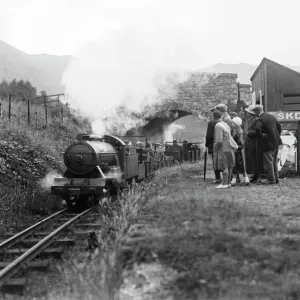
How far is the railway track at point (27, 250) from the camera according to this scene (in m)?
5.10

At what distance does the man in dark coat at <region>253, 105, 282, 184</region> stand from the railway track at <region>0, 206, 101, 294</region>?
12.6 feet

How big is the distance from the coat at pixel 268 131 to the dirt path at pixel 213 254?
3732 millimetres

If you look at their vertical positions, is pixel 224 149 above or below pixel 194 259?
above

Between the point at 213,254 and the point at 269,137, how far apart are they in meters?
6.11

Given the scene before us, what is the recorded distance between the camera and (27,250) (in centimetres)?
635

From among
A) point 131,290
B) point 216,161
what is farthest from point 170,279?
point 216,161

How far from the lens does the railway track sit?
16.7ft

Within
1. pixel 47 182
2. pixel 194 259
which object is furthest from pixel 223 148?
pixel 194 259

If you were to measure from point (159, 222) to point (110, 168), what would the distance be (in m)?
5.77

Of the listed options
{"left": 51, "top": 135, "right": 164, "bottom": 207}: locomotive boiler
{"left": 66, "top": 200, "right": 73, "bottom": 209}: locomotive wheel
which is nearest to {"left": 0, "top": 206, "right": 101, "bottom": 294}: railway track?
{"left": 51, "top": 135, "right": 164, "bottom": 207}: locomotive boiler

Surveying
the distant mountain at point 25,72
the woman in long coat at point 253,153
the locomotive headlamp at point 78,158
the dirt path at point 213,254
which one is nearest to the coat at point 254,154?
the woman in long coat at point 253,153

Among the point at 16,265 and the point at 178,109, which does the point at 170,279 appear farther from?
the point at 178,109

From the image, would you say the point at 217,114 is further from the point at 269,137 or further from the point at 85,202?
the point at 85,202

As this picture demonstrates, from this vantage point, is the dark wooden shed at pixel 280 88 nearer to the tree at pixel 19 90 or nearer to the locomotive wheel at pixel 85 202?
the locomotive wheel at pixel 85 202
